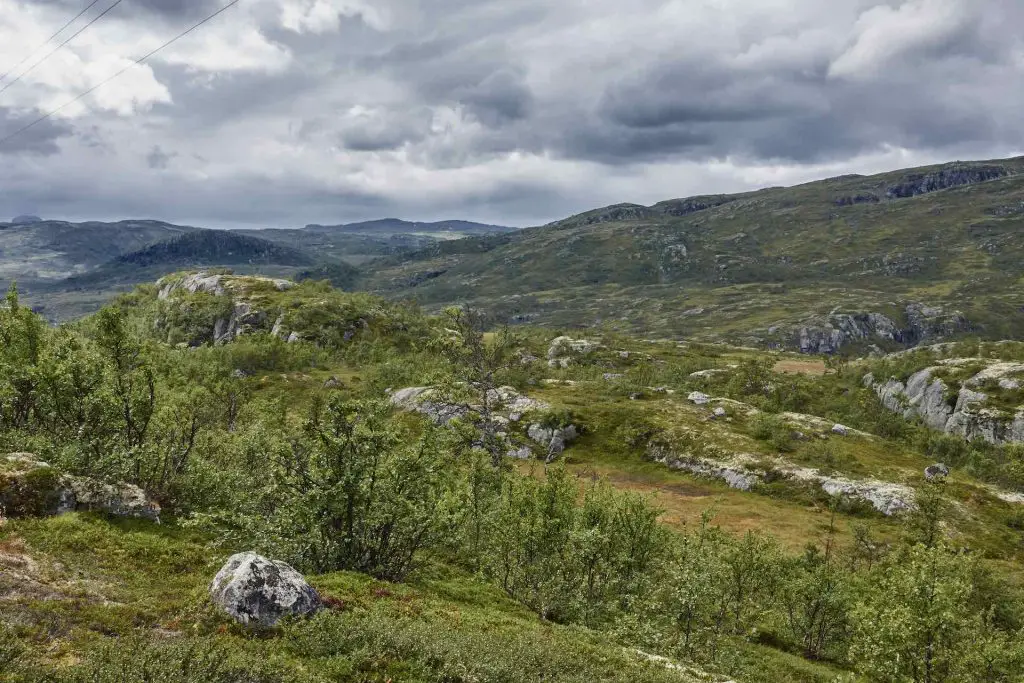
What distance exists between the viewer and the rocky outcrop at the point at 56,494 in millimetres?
24828

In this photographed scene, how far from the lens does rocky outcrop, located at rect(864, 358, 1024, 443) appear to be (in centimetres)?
14731

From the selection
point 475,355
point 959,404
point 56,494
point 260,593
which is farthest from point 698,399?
point 260,593

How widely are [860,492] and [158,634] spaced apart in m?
113

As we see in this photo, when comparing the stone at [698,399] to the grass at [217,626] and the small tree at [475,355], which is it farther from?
the grass at [217,626]

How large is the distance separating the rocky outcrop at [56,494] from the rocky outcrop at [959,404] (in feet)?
606

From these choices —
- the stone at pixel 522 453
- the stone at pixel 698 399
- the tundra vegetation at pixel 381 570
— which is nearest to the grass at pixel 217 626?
the tundra vegetation at pixel 381 570

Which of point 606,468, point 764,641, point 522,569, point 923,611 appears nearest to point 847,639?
point 764,641

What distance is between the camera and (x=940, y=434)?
149 meters

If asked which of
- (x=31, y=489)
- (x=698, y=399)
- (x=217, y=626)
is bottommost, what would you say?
(x=698, y=399)

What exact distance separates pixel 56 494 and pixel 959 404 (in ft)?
653

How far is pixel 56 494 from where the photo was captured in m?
26.0

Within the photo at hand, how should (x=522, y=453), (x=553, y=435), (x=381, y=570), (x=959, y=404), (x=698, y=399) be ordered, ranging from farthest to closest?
(x=959, y=404)
(x=698, y=399)
(x=553, y=435)
(x=522, y=453)
(x=381, y=570)

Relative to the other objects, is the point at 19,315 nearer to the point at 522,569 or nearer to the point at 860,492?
the point at 522,569

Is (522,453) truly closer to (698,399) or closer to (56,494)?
(698,399)
